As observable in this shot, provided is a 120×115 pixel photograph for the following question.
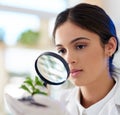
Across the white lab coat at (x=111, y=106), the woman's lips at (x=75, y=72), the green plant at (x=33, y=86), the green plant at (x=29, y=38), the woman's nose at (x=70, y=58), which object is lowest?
the white lab coat at (x=111, y=106)

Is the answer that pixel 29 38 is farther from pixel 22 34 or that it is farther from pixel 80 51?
pixel 80 51

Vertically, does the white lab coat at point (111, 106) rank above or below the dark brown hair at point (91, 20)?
below

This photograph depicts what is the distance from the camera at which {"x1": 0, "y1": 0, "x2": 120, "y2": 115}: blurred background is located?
6.88 feet

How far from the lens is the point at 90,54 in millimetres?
1159

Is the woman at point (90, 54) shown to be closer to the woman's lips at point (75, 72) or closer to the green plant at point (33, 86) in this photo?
the woman's lips at point (75, 72)

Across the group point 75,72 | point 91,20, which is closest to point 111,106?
Result: point 75,72

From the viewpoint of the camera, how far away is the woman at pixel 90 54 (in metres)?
1.14

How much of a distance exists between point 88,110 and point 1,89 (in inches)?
39.1

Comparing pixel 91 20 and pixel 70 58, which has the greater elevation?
pixel 91 20

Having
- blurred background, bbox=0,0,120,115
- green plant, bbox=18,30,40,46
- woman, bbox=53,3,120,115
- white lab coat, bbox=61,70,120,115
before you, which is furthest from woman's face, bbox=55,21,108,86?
green plant, bbox=18,30,40,46

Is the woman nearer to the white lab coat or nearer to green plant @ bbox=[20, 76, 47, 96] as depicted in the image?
the white lab coat

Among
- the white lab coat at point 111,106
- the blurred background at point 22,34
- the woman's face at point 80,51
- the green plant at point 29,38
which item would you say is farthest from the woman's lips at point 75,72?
the green plant at point 29,38

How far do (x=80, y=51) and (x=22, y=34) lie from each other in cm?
112

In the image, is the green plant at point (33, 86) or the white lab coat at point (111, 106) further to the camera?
the white lab coat at point (111, 106)
